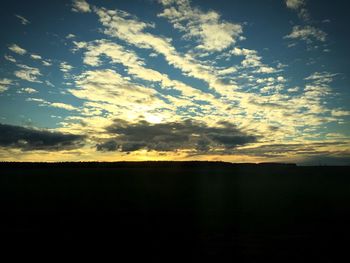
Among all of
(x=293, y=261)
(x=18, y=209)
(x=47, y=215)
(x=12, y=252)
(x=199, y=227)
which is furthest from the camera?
(x=18, y=209)

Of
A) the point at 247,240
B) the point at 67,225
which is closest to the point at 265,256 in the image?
the point at 247,240

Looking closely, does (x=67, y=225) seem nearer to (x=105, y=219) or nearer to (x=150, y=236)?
(x=105, y=219)

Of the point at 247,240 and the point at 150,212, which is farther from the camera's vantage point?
the point at 150,212

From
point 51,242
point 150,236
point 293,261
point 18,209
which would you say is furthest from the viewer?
point 18,209

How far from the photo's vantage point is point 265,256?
1412cm

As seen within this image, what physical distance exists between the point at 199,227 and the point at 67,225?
881 cm

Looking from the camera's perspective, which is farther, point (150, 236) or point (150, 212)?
point (150, 212)

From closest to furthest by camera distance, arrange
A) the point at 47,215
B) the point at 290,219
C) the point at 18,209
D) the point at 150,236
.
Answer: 1. the point at 150,236
2. the point at 290,219
3. the point at 47,215
4. the point at 18,209

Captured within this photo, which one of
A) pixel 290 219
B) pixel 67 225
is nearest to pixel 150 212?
pixel 67 225

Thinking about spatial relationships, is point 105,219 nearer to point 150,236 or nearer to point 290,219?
point 150,236

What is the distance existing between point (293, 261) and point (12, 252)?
12.3 m

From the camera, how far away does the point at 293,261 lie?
13500mm

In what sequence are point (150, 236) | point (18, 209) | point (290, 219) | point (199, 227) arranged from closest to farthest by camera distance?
point (150, 236) → point (199, 227) → point (290, 219) → point (18, 209)

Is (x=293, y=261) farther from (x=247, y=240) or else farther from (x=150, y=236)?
(x=150, y=236)
